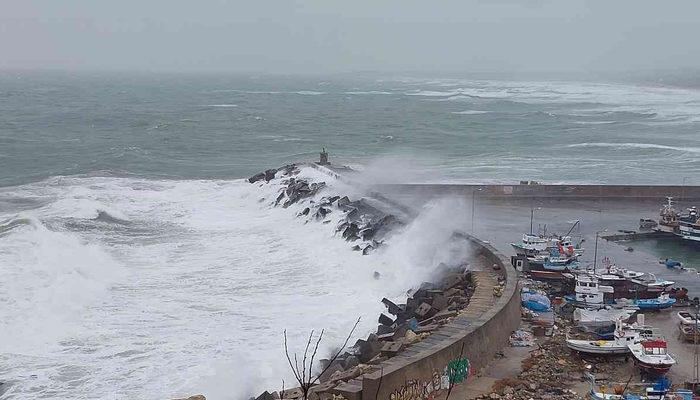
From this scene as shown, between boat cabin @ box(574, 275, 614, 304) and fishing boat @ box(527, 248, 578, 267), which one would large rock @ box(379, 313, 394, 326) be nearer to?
boat cabin @ box(574, 275, 614, 304)

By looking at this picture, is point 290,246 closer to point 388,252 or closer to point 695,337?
point 388,252

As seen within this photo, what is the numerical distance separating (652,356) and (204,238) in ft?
53.6

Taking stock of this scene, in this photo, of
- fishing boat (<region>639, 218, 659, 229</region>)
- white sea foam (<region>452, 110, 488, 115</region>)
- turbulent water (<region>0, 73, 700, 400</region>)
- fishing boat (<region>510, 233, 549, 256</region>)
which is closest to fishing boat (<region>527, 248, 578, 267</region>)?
fishing boat (<region>510, 233, 549, 256</region>)

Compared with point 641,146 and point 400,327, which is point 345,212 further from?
point 641,146

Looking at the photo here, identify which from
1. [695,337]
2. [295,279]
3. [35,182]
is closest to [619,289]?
[695,337]

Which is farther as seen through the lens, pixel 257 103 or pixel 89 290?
pixel 257 103

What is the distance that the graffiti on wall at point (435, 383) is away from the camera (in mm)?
10797

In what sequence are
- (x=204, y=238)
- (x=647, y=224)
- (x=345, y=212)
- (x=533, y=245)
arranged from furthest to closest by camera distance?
(x=647, y=224), (x=345, y=212), (x=204, y=238), (x=533, y=245)

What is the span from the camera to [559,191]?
1248 inches

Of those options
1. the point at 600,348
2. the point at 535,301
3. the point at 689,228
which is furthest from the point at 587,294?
the point at 689,228

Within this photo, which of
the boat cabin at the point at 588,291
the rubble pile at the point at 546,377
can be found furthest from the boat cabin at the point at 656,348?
the boat cabin at the point at 588,291

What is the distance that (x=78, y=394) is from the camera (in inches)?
513

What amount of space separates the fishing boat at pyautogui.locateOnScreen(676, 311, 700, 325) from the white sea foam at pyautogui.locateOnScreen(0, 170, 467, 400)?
19.4ft

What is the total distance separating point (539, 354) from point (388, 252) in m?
8.75
